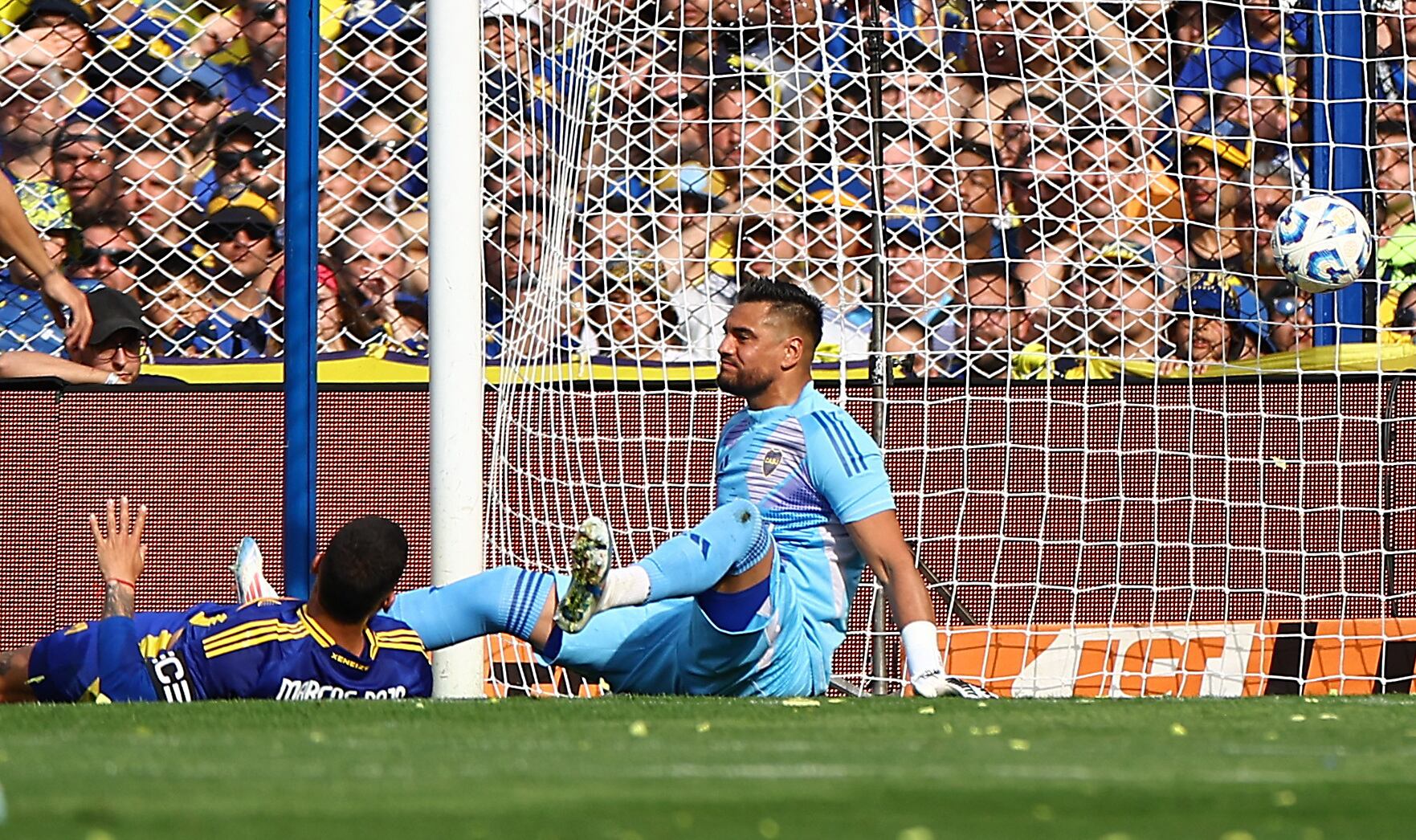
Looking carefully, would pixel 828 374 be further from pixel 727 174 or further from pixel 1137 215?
pixel 1137 215

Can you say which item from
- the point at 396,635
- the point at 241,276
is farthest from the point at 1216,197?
the point at 396,635

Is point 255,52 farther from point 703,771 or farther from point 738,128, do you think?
point 703,771

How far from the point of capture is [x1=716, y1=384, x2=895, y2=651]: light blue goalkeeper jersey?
189 inches

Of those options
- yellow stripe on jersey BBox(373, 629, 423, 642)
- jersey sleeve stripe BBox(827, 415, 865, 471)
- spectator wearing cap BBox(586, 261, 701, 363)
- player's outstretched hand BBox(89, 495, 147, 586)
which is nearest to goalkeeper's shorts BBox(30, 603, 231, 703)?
player's outstretched hand BBox(89, 495, 147, 586)

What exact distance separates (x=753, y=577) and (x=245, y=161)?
3641 millimetres

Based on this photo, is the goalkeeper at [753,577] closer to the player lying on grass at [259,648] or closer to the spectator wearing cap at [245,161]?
the player lying on grass at [259,648]

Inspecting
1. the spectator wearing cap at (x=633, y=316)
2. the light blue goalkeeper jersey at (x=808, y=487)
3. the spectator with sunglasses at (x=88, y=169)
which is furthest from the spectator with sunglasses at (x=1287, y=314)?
the spectator with sunglasses at (x=88, y=169)

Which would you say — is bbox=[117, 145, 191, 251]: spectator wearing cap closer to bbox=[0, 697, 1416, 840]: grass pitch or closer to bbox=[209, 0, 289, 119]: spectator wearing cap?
bbox=[209, 0, 289, 119]: spectator wearing cap

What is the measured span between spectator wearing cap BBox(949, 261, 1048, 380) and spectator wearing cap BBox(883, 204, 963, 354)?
0.07 m

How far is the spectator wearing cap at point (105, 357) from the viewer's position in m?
6.48

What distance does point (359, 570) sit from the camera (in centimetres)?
411

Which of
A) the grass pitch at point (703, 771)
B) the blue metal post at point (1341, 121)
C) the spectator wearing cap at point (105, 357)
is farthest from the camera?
the blue metal post at point (1341, 121)

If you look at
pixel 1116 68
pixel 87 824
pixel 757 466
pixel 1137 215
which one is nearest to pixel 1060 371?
pixel 1137 215

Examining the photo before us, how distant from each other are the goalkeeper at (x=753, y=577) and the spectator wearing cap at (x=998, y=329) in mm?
1792
